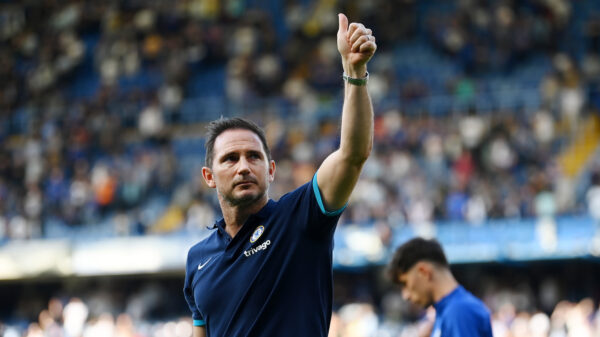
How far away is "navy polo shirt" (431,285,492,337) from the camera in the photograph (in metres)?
5.30

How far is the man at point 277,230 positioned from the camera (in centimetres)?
347

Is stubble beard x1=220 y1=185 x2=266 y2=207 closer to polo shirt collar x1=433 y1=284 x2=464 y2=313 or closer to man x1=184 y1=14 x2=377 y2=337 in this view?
man x1=184 y1=14 x2=377 y2=337

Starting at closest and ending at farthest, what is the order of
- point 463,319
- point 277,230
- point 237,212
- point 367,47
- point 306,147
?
1. point 367,47
2. point 277,230
3. point 237,212
4. point 463,319
5. point 306,147

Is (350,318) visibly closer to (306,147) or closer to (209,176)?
(306,147)

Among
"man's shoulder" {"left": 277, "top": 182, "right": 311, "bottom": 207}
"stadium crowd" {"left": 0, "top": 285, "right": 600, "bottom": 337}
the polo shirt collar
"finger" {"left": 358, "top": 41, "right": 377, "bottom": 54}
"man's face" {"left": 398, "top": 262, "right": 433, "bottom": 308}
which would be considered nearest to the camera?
"finger" {"left": 358, "top": 41, "right": 377, "bottom": 54}

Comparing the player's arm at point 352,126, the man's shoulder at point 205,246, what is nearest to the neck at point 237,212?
the man's shoulder at point 205,246

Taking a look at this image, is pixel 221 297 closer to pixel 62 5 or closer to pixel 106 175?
pixel 106 175

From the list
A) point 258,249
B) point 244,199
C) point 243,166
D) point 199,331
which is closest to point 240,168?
point 243,166

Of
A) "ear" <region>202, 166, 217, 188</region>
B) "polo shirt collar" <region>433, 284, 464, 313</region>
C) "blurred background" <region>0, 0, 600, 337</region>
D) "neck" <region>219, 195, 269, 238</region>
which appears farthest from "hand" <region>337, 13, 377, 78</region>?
"blurred background" <region>0, 0, 600, 337</region>

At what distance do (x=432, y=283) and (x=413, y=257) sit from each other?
7.7 inches

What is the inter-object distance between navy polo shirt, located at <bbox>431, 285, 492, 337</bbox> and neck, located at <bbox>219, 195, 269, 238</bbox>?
1.85 m

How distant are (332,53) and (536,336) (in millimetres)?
10624

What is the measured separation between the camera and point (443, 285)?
5.68 metres

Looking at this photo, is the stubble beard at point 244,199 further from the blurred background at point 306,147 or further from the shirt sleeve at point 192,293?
the blurred background at point 306,147
